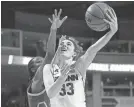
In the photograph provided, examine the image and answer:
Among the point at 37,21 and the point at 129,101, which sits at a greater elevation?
the point at 37,21

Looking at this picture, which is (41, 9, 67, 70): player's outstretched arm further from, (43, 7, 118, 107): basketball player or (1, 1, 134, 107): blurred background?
(1, 1, 134, 107): blurred background

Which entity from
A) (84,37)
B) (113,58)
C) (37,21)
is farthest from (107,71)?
(37,21)

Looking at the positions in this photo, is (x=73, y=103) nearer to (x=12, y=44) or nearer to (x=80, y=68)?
(x=80, y=68)

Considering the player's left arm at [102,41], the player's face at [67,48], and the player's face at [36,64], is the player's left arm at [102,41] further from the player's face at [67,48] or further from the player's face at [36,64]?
the player's face at [36,64]

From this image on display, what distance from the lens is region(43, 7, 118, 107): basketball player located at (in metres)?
2.83

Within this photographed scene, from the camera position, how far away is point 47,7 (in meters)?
7.83

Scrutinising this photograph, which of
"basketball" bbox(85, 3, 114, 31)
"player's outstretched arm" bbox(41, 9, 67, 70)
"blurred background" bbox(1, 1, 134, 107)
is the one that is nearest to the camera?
Answer: "basketball" bbox(85, 3, 114, 31)

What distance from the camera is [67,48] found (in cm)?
293

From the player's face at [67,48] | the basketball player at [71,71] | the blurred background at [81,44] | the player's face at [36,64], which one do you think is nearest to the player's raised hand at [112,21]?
the basketball player at [71,71]

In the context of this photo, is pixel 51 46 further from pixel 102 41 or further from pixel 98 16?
pixel 102 41

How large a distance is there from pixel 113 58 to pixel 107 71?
0.31 m

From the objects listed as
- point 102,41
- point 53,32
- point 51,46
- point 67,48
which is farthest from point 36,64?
point 102,41

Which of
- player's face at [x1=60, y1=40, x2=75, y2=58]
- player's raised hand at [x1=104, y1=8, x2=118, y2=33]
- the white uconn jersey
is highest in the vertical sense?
player's raised hand at [x1=104, y1=8, x2=118, y2=33]

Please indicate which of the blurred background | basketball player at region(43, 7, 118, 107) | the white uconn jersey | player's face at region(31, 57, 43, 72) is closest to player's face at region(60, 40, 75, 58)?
basketball player at region(43, 7, 118, 107)
